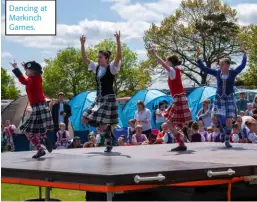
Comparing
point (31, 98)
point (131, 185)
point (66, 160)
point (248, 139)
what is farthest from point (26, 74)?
point (248, 139)

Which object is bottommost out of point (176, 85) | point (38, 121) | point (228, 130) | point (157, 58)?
point (228, 130)

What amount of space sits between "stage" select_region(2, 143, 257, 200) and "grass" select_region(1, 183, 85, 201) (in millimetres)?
2450

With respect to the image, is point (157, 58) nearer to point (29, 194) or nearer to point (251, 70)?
point (29, 194)

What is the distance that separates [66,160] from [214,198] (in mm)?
2079

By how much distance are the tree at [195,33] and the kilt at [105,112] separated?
47.4 metres

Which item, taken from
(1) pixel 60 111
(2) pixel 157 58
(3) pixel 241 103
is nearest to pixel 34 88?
(2) pixel 157 58

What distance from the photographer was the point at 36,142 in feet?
28.8

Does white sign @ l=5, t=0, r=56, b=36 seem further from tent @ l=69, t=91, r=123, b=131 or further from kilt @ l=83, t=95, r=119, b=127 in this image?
tent @ l=69, t=91, r=123, b=131

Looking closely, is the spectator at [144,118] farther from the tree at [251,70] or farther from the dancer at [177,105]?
the tree at [251,70]

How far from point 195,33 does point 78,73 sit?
18944mm

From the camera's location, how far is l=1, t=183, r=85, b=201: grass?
10742 millimetres

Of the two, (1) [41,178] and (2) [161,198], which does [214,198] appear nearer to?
(2) [161,198]

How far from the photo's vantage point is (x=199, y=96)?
2375 centimetres

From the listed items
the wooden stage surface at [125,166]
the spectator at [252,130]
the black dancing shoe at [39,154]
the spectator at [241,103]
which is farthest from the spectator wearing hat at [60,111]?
the black dancing shoe at [39,154]
